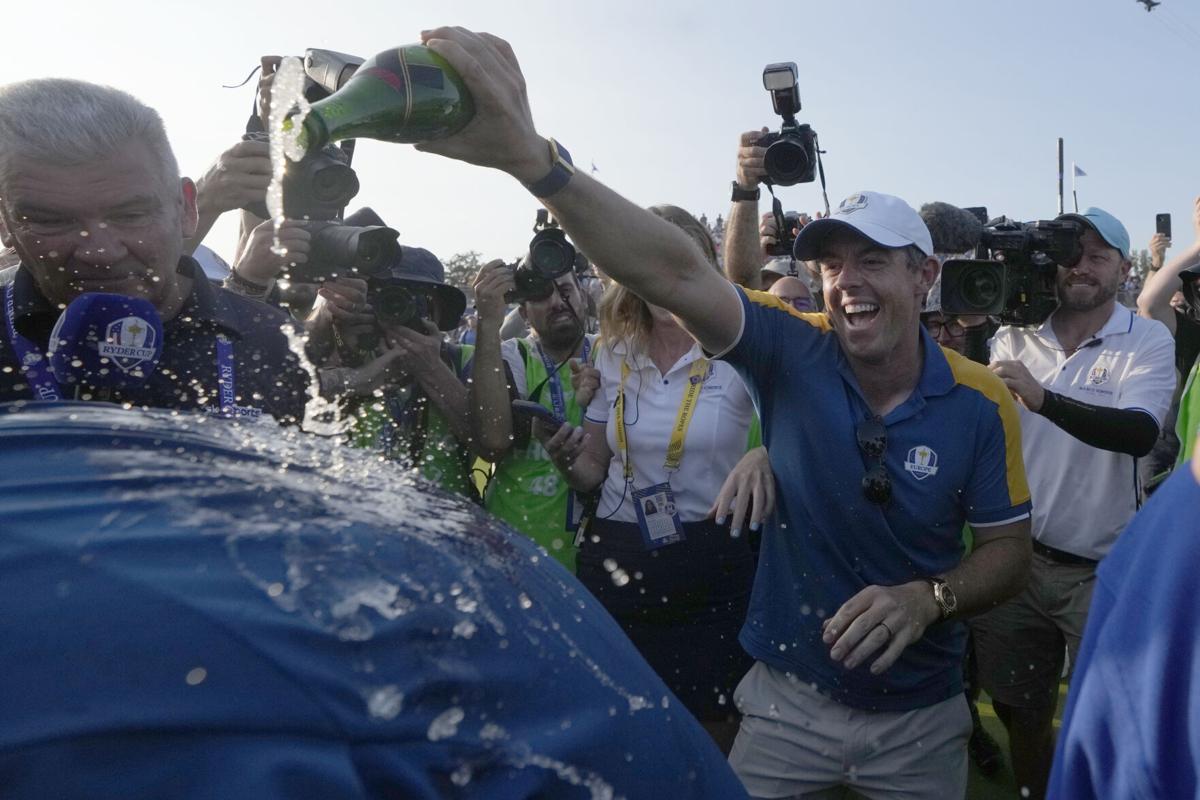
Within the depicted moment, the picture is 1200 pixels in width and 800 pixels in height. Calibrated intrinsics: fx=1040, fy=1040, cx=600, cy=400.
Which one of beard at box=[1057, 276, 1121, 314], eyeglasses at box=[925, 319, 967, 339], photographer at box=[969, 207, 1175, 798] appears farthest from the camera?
eyeglasses at box=[925, 319, 967, 339]

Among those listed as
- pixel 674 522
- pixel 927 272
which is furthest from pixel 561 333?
pixel 927 272

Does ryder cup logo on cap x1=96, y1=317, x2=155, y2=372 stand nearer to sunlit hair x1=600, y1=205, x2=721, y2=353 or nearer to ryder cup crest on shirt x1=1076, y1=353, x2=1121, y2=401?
sunlit hair x1=600, y1=205, x2=721, y2=353

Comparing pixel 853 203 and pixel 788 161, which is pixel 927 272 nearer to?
pixel 853 203

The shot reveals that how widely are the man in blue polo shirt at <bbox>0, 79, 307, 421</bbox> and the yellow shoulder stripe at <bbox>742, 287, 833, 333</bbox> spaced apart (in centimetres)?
131

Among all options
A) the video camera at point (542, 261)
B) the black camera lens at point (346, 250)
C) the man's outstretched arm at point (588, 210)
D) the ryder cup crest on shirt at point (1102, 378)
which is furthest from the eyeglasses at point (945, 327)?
the black camera lens at point (346, 250)

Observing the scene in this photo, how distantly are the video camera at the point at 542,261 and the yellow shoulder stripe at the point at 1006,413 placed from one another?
157 cm

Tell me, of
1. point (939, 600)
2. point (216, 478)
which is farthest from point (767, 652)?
point (216, 478)

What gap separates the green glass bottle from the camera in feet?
5.64

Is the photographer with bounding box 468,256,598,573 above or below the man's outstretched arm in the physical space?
below

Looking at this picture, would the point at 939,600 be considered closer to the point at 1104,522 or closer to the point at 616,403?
the point at 616,403

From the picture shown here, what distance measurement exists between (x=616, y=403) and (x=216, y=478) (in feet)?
9.15

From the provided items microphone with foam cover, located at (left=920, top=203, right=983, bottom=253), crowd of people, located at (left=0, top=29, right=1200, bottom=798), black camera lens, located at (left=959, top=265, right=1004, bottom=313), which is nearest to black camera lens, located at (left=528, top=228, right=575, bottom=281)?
crowd of people, located at (left=0, top=29, right=1200, bottom=798)

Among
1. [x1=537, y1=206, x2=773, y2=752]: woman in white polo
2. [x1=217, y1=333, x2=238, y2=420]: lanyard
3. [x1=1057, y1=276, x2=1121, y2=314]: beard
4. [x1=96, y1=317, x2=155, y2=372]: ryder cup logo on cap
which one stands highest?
[x1=96, y1=317, x2=155, y2=372]: ryder cup logo on cap

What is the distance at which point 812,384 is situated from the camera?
2928 mm
